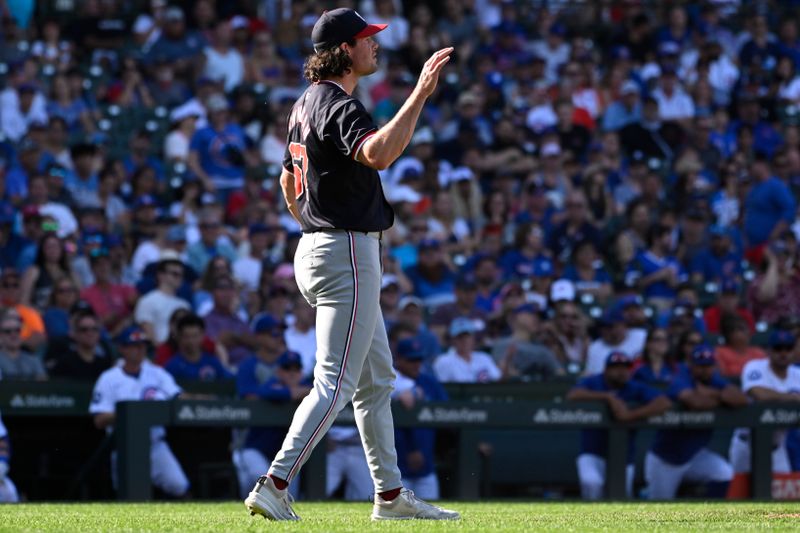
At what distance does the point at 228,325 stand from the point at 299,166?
6.07 meters

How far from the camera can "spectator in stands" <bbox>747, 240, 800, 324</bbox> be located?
1371cm

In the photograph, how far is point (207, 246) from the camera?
1305 cm

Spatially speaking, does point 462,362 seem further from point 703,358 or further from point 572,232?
point 572,232

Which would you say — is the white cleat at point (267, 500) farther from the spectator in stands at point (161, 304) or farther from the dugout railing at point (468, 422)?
the spectator in stands at point (161, 304)

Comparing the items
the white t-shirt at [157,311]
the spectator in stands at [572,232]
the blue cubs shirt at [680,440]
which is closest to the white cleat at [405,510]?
the blue cubs shirt at [680,440]

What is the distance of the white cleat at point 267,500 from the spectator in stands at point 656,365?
575cm

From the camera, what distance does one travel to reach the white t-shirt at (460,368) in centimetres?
1135

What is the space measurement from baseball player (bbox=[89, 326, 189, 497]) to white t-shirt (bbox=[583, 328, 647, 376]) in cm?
375

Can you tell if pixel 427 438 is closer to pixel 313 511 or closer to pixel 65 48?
pixel 313 511

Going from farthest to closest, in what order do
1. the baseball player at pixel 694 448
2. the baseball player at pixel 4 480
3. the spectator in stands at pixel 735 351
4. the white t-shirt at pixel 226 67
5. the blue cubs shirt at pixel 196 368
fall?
1. the white t-shirt at pixel 226 67
2. the spectator in stands at pixel 735 351
3. the blue cubs shirt at pixel 196 368
4. the baseball player at pixel 694 448
5. the baseball player at pixel 4 480

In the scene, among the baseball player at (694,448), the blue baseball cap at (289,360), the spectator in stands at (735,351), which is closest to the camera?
the blue baseball cap at (289,360)

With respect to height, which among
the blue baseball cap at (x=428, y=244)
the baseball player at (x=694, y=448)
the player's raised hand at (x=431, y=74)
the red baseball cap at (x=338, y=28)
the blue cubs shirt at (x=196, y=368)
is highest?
the red baseball cap at (x=338, y=28)

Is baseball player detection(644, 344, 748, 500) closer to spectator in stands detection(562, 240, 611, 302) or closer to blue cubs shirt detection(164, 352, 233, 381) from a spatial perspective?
spectator in stands detection(562, 240, 611, 302)

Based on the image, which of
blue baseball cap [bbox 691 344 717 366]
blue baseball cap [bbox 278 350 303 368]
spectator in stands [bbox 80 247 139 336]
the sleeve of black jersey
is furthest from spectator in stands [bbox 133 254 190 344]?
the sleeve of black jersey
